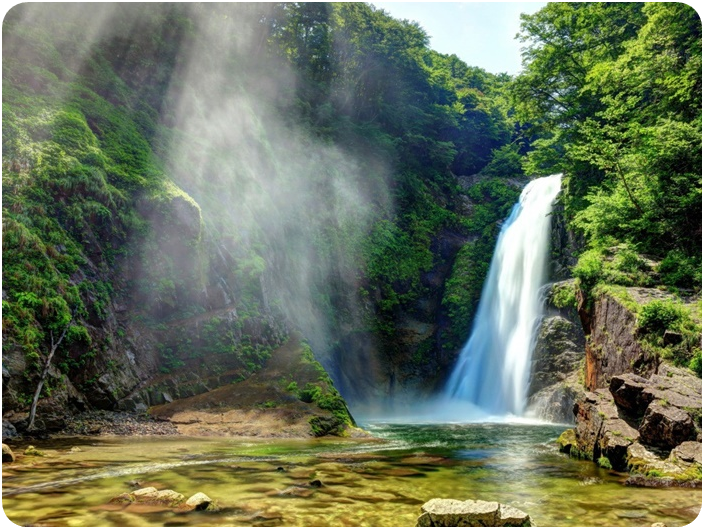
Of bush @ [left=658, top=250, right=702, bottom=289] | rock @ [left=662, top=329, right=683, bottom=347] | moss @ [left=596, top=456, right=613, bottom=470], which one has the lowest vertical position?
moss @ [left=596, top=456, right=613, bottom=470]

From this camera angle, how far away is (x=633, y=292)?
14438 mm

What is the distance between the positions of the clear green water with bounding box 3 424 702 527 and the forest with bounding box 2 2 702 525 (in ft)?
11.3

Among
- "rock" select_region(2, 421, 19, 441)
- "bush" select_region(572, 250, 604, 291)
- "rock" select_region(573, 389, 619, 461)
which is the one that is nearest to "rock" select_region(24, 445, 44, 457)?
"rock" select_region(2, 421, 19, 441)

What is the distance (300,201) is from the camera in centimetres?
2822

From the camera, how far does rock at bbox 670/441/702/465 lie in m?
8.01

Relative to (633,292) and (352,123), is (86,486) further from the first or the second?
(352,123)

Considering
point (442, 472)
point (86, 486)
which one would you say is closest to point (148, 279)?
point (86, 486)

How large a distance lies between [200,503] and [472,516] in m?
3.26

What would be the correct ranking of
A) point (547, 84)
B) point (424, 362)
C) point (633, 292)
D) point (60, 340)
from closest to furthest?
point (60, 340) < point (633, 292) < point (547, 84) < point (424, 362)

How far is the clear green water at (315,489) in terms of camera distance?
6.04m

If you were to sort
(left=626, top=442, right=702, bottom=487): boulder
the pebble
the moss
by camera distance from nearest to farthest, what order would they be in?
(left=626, top=442, right=702, bottom=487): boulder → the moss → the pebble

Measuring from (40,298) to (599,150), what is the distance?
17.9 m

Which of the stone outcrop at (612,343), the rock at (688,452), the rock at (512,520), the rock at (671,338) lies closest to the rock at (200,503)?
the rock at (512,520)

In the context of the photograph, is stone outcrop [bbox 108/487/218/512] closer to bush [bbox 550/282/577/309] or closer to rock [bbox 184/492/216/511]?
rock [bbox 184/492/216/511]
